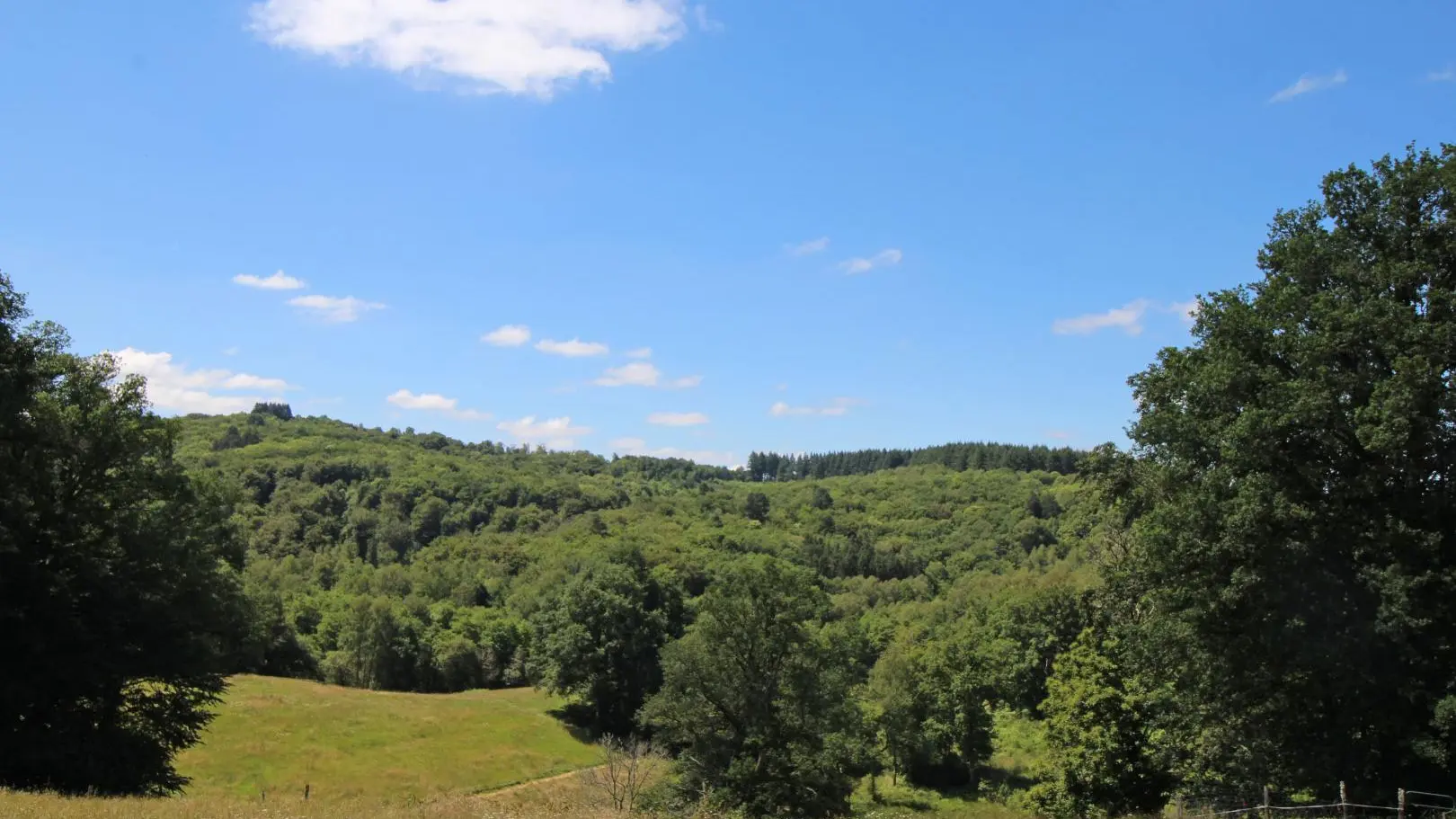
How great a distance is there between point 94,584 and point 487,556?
382 feet

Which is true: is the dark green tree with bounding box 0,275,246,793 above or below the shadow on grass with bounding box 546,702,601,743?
above

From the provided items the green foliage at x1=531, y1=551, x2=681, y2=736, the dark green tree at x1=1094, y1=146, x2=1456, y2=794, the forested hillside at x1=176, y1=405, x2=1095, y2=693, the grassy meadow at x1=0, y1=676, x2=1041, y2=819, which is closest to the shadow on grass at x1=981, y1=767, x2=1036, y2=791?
the grassy meadow at x1=0, y1=676, x2=1041, y2=819

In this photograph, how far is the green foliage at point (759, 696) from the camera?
1534 inches

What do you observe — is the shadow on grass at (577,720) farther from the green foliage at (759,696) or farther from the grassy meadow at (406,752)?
the green foliage at (759,696)

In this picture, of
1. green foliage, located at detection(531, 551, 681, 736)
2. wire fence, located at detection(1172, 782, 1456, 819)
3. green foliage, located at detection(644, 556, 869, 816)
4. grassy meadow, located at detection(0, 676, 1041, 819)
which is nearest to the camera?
wire fence, located at detection(1172, 782, 1456, 819)

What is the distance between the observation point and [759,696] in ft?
133

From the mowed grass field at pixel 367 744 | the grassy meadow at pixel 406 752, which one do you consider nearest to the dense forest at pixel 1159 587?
the grassy meadow at pixel 406 752

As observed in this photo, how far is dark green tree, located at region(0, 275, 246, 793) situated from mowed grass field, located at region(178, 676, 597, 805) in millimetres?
12450

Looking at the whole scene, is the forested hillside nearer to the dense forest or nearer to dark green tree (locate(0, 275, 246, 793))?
dark green tree (locate(0, 275, 246, 793))

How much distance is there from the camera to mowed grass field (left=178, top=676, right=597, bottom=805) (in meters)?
46.8

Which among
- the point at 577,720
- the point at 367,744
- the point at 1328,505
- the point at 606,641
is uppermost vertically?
the point at 1328,505

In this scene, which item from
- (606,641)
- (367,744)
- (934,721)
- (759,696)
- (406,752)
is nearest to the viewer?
(759,696)

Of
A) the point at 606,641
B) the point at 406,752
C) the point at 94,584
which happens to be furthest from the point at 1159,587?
the point at 606,641

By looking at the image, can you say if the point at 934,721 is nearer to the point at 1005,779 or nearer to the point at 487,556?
the point at 1005,779
